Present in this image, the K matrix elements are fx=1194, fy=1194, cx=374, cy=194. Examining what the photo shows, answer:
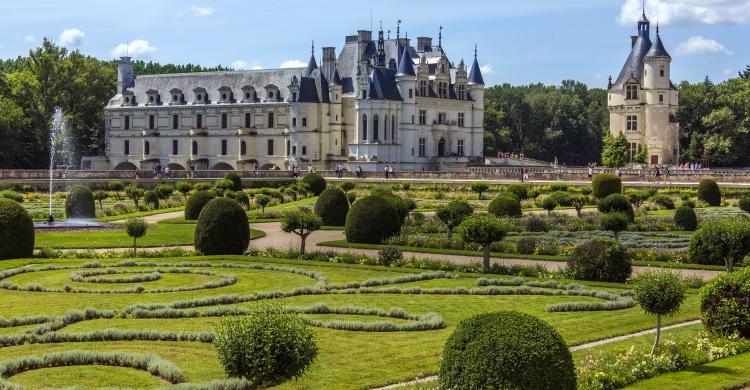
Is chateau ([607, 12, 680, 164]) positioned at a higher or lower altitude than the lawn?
higher

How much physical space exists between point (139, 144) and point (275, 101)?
572 inches

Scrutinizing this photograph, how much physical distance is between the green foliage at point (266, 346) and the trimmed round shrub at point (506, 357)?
2076mm

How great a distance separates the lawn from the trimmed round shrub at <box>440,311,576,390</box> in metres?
3.13

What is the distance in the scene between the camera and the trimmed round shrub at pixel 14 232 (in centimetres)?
3259

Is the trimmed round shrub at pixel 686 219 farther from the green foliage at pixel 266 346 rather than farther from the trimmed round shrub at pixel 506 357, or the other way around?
the trimmed round shrub at pixel 506 357

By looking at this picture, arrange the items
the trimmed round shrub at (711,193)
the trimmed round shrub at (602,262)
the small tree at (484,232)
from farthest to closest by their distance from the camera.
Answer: the trimmed round shrub at (711,193)
the small tree at (484,232)
the trimmed round shrub at (602,262)

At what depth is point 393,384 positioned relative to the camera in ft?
55.1

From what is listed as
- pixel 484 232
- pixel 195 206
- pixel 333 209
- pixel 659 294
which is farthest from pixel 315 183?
pixel 659 294

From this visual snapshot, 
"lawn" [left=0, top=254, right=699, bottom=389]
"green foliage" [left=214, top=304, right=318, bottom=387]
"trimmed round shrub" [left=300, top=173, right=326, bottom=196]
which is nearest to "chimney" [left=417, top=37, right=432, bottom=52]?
"trimmed round shrub" [left=300, top=173, right=326, bottom=196]

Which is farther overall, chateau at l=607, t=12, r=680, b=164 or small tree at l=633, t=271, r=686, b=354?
chateau at l=607, t=12, r=680, b=164

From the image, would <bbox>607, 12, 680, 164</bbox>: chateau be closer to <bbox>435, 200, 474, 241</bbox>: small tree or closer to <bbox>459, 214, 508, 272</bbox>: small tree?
<bbox>435, 200, 474, 241</bbox>: small tree

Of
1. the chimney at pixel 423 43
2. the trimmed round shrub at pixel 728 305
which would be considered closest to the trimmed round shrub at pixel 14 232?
the trimmed round shrub at pixel 728 305

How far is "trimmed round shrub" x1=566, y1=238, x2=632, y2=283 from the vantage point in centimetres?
2773

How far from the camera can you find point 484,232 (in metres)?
30.0
